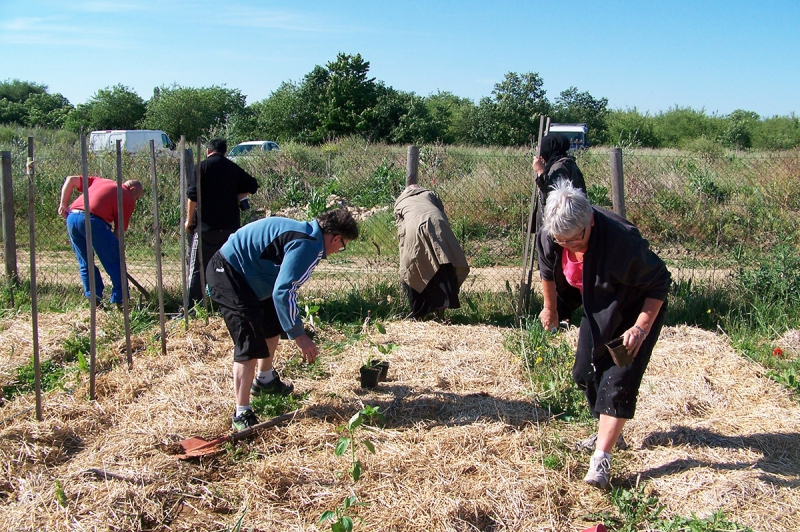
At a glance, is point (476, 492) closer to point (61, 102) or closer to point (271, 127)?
point (271, 127)

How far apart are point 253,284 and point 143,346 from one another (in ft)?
6.40

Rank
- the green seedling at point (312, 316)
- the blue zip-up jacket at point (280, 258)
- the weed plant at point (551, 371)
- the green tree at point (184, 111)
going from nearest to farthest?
the blue zip-up jacket at point (280, 258) → the weed plant at point (551, 371) → the green seedling at point (312, 316) → the green tree at point (184, 111)

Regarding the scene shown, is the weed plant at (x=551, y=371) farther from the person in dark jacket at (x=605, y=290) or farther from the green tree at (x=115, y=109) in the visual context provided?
the green tree at (x=115, y=109)

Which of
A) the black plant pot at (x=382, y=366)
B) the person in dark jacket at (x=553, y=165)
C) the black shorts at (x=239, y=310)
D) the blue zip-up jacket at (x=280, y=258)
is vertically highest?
the person in dark jacket at (x=553, y=165)

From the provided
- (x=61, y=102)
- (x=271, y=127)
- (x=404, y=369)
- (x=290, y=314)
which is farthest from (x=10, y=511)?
(x=61, y=102)

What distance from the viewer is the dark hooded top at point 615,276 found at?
2.67m

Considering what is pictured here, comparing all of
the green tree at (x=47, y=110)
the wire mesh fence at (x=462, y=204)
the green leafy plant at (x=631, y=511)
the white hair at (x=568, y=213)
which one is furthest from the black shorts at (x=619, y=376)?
the green tree at (x=47, y=110)

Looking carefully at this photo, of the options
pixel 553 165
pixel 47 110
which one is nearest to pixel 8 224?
pixel 553 165

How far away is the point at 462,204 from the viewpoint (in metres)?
8.89

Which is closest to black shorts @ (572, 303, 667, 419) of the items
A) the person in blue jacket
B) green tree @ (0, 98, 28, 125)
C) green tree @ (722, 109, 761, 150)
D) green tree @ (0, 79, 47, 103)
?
the person in blue jacket

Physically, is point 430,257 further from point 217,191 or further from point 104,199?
point 104,199

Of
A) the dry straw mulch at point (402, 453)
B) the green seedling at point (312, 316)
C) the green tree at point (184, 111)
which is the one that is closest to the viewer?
the dry straw mulch at point (402, 453)

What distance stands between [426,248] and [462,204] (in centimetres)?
367

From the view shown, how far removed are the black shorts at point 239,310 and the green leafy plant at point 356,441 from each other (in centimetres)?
66
